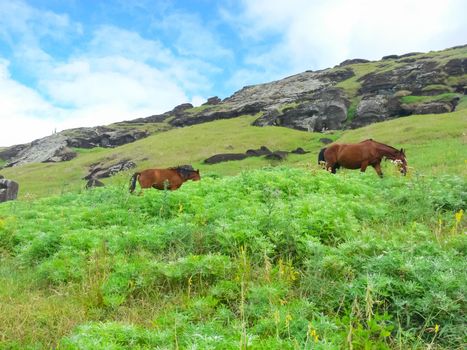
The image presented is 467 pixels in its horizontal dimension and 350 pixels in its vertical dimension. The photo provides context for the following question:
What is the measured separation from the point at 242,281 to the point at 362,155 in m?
17.4

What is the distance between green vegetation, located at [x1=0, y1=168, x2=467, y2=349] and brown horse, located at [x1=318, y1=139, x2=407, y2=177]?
10.2 m

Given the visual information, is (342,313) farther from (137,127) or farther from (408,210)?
(137,127)

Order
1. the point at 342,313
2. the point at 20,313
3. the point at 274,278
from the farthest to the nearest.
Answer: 1. the point at 274,278
2. the point at 20,313
3. the point at 342,313

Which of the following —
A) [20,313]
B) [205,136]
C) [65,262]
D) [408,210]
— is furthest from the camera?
[205,136]

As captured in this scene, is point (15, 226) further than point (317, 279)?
Yes

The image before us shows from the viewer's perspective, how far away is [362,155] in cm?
2042

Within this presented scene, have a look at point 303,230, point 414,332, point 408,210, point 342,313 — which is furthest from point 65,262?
point 408,210

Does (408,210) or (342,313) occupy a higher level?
(408,210)

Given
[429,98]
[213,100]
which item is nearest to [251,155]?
[429,98]

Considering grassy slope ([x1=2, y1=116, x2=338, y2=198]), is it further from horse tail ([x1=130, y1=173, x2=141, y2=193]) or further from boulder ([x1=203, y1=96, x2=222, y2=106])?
boulder ([x1=203, y1=96, x2=222, y2=106])

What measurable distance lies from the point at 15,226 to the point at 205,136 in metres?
60.7

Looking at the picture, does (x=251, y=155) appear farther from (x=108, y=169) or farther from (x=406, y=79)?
(x=406, y=79)

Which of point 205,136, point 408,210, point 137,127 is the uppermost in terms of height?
point 137,127

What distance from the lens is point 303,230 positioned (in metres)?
7.41
